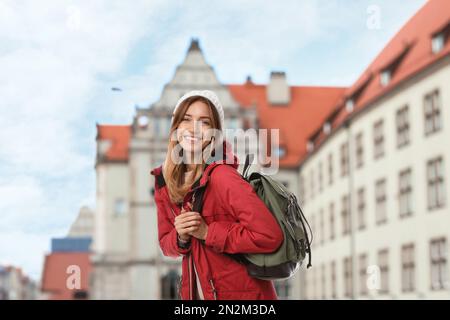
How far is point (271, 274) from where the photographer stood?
124 centimetres

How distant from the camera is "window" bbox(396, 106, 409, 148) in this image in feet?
46.9

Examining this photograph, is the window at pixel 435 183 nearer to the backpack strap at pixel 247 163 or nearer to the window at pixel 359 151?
the window at pixel 359 151

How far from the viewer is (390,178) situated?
14.7 meters

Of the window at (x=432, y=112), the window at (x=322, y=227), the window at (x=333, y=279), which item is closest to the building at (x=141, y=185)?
the window at (x=322, y=227)

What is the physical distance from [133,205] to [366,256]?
5984mm

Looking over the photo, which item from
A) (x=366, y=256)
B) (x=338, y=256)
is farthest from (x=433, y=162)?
(x=338, y=256)

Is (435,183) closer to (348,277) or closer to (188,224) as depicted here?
(348,277)

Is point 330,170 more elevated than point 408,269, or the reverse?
point 330,170

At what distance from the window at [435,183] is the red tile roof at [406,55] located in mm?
Result: 1660

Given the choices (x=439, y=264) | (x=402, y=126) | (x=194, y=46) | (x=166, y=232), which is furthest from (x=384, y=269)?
(x=166, y=232)

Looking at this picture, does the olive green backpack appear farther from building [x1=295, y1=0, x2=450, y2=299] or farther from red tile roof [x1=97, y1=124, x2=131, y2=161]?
red tile roof [x1=97, y1=124, x2=131, y2=161]

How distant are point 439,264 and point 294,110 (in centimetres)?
1063

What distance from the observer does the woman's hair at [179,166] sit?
1.31 metres
